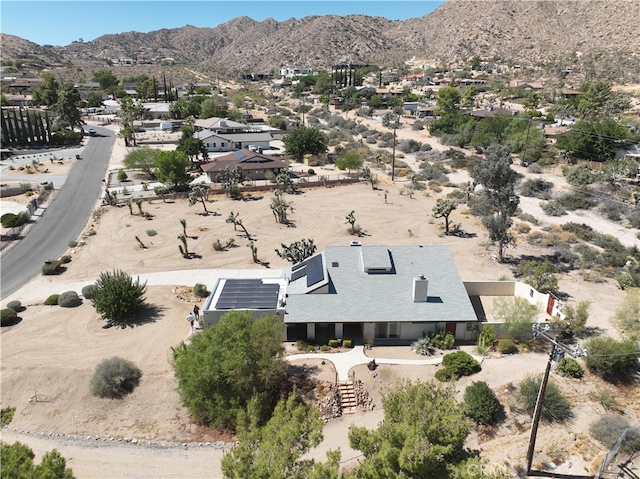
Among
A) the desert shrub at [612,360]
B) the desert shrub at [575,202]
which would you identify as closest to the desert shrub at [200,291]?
the desert shrub at [612,360]

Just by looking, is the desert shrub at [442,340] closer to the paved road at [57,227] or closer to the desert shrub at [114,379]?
the desert shrub at [114,379]

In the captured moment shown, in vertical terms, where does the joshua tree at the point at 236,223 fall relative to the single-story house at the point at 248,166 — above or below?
below

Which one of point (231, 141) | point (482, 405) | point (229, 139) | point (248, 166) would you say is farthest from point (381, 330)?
point (229, 139)

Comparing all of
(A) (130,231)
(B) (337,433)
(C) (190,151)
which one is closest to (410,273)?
(B) (337,433)

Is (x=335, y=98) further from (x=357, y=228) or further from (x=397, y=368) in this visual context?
(x=397, y=368)

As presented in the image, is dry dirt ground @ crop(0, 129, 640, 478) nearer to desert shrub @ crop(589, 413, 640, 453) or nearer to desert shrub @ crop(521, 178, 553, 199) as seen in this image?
desert shrub @ crop(589, 413, 640, 453)

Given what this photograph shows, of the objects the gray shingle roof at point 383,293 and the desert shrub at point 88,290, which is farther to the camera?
the desert shrub at point 88,290
